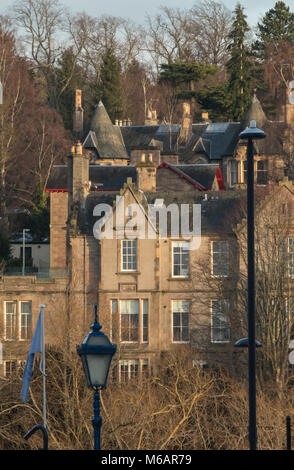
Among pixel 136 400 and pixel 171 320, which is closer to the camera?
pixel 136 400

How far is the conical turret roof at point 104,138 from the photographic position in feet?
283

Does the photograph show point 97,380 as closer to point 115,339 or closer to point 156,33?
point 115,339

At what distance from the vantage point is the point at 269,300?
163ft

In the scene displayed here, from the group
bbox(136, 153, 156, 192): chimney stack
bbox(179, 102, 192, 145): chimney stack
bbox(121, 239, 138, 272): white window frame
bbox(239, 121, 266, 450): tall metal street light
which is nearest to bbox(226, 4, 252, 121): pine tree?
bbox(179, 102, 192, 145): chimney stack

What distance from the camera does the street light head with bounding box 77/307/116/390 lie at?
58.3 feet

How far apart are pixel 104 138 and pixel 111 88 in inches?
658

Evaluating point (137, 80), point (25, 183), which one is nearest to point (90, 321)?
point (25, 183)

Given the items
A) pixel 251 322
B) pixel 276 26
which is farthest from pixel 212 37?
pixel 251 322

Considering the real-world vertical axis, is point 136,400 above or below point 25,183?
below

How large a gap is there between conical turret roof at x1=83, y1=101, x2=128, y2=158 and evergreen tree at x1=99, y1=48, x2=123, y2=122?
11931 mm

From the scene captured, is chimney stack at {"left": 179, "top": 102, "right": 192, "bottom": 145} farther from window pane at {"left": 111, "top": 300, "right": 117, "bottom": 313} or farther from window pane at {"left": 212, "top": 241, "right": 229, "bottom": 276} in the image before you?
window pane at {"left": 111, "top": 300, "right": 117, "bottom": 313}

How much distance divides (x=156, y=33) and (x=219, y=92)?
1077 inches

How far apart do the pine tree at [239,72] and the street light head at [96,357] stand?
78.4 metres

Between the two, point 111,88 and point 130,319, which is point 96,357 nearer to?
point 130,319
